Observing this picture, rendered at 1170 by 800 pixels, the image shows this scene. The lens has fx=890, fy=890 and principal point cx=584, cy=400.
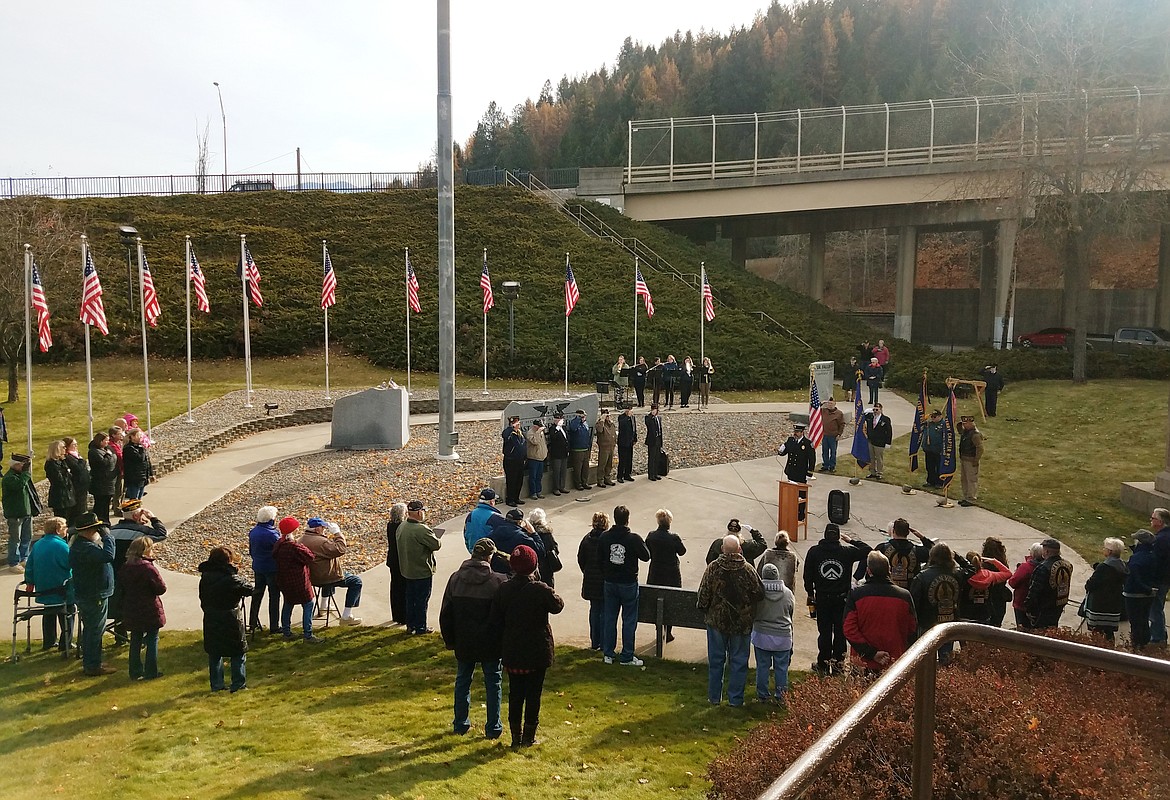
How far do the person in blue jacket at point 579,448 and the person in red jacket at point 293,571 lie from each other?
27.0 feet

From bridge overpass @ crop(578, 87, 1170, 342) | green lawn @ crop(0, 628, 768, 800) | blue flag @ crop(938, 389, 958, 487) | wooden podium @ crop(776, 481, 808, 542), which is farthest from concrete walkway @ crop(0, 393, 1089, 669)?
bridge overpass @ crop(578, 87, 1170, 342)

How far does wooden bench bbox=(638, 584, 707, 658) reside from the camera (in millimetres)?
9867

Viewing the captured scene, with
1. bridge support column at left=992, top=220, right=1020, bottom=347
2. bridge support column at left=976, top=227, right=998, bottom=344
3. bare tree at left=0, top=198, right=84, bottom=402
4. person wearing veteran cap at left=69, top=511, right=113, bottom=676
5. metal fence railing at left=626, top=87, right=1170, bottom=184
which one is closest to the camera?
person wearing veteran cap at left=69, top=511, right=113, bottom=676

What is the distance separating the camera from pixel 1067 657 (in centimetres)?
280

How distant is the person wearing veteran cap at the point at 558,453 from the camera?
1756cm

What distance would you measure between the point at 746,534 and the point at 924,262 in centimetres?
6988

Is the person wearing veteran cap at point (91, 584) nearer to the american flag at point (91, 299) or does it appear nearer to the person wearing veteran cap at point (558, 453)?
the person wearing veteran cap at point (558, 453)

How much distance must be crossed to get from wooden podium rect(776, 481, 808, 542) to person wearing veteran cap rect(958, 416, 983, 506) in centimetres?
369

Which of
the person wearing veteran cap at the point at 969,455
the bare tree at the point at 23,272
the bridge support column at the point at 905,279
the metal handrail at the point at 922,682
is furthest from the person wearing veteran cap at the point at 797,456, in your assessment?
the bridge support column at the point at 905,279

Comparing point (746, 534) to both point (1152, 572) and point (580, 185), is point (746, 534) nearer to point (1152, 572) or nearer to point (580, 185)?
point (1152, 572)

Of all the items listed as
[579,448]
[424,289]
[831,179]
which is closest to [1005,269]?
[831,179]

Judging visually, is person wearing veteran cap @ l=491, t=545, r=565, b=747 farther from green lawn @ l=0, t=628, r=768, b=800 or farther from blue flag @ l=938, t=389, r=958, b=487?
blue flag @ l=938, t=389, r=958, b=487

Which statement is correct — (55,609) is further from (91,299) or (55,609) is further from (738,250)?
(738,250)

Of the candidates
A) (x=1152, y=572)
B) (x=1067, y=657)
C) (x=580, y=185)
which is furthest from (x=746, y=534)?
(x=580, y=185)
